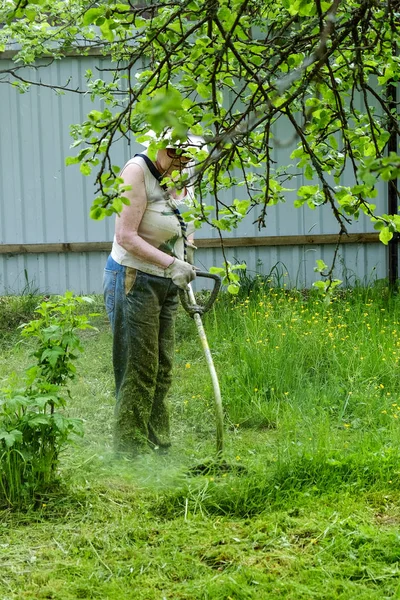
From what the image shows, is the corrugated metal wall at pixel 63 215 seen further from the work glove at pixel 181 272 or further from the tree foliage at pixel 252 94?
the tree foliage at pixel 252 94

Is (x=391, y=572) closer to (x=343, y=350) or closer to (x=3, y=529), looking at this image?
(x=3, y=529)

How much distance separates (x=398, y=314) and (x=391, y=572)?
12.8 feet

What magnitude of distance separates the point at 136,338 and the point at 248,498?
1119 mm

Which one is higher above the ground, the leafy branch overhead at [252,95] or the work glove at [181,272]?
the leafy branch overhead at [252,95]

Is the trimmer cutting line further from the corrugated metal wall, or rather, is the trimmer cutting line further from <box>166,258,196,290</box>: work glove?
the corrugated metal wall

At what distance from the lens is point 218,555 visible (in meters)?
3.32

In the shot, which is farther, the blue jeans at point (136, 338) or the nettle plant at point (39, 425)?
the blue jeans at point (136, 338)

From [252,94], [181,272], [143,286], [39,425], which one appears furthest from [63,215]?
[252,94]

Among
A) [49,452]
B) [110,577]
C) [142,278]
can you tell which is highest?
[142,278]

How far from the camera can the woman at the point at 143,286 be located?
4.32 metres

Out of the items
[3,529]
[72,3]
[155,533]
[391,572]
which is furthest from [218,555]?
[72,3]

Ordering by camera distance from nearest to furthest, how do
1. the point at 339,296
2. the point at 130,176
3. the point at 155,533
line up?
the point at 155,533, the point at 130,176, the point at 339,296

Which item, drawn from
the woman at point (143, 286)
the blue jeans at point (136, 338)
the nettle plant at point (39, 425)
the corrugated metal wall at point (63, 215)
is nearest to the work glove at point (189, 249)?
the woman at point (143, 286)

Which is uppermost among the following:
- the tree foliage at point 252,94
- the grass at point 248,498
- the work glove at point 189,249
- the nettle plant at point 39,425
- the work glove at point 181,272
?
the tree foliage at point 252,94
